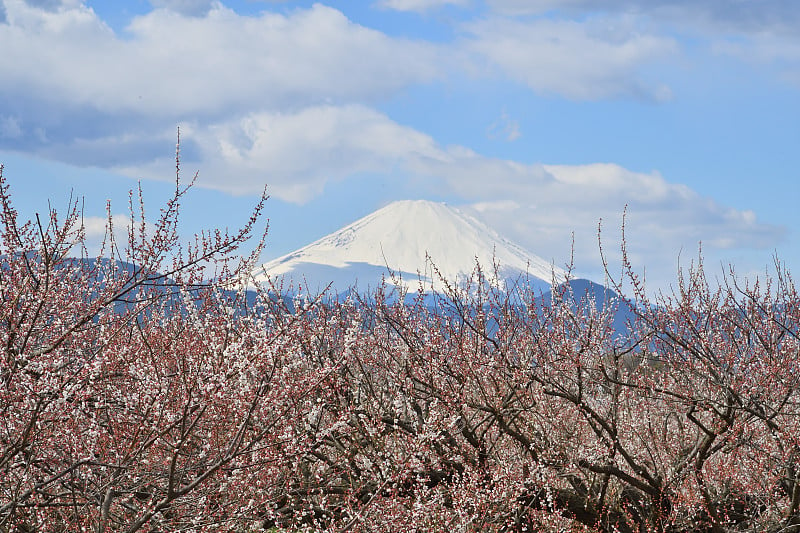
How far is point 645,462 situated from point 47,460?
7.53 metres

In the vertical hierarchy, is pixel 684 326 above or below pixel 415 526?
above

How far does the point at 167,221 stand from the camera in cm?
739

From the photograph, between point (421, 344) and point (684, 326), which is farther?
point (421, 344)

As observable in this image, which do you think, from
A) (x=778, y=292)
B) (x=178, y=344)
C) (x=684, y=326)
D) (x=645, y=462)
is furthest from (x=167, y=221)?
(x=778, y=292)

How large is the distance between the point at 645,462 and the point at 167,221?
271 inches

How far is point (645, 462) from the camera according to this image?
1022cm

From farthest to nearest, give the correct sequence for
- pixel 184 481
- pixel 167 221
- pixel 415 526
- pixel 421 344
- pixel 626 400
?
pixel 626 400
pixel 421 344
pixel 415 526
pixel 167 221
pixel 184 481

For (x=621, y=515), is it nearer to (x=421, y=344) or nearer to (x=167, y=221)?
(x=421, y=344)

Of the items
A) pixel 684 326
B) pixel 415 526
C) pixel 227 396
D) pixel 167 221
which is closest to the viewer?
pixel 227 396

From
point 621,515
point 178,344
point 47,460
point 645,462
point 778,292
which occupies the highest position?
point 778,292

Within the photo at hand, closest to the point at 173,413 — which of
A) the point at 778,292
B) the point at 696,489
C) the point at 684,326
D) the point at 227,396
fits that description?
the point at 227,396

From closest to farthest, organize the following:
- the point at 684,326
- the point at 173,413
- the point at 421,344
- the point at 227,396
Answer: the point at 173,413 < the point at 227,396 < the point at 684,326 < the point at 421,344

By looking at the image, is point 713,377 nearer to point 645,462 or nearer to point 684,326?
point 684,326

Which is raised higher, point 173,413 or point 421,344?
point 421,344
